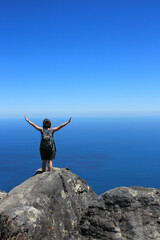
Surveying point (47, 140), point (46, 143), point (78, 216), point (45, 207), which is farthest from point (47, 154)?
point (45, 207)

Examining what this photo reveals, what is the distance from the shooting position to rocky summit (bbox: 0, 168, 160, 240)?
683 centimetres

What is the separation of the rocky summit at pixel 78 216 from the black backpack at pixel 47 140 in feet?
9.52

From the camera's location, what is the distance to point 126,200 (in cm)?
750

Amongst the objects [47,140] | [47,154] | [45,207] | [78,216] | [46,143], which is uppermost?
[47,140]

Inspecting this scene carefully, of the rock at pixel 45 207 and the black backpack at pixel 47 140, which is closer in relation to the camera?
the rock at pixel 45 207

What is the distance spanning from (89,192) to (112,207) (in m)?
3.08

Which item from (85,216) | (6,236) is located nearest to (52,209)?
(85,216)

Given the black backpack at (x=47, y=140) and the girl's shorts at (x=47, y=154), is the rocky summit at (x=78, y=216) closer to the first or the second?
the girl's shorts at (x=47, y=154)

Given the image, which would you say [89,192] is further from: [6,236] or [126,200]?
[6,236]

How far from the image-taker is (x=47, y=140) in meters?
11.5

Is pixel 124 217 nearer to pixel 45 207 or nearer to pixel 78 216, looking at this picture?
A: pixel 78 216

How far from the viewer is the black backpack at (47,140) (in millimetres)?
11430

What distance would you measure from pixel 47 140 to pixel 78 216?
13.8ft

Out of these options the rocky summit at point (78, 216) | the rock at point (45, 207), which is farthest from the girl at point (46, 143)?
the rocky summit at point (78, 216)
